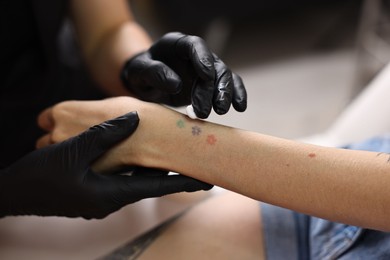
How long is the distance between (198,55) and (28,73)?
0.54m

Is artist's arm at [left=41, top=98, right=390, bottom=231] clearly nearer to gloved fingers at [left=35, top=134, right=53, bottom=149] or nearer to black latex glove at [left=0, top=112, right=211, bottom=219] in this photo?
black latex glove at [left=0, top=112, right=211, bottom=219]

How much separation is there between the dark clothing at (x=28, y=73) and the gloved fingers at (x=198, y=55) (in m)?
0.39

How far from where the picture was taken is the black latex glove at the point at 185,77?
81 cm

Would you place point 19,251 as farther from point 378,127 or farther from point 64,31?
point 378,127

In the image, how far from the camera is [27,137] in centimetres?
107

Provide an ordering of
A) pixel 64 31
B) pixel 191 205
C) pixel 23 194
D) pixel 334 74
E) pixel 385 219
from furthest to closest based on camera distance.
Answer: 1. pixel 334 74
2. pixel 64 31
3. pixel 191 205
4. pixel 23 194
5. pixel 385 219

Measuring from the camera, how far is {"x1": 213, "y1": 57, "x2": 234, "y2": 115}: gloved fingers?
80 centimetres

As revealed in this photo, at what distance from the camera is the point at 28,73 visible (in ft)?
3.78

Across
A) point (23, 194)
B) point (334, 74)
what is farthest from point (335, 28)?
point (23, 194)

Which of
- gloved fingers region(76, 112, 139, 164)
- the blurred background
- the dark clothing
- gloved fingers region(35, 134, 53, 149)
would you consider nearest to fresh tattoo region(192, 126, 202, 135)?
gloved fingers region(76, 112, 139, 164)

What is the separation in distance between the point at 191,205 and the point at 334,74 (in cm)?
150

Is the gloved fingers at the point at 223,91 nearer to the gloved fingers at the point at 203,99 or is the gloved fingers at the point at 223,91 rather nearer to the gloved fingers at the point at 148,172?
the gloved fingers at the point at 203,99

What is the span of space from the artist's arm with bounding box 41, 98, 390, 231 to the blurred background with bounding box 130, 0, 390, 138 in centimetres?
93

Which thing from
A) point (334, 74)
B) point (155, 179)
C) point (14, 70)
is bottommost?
point (334, 74)
